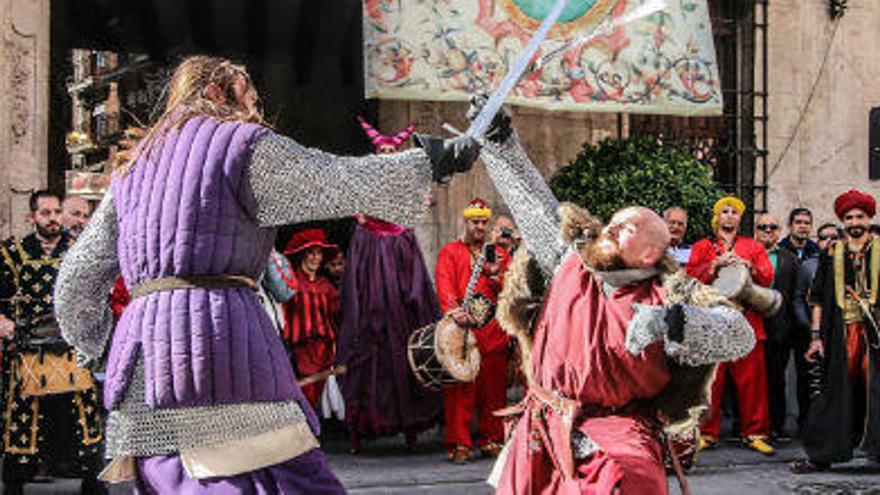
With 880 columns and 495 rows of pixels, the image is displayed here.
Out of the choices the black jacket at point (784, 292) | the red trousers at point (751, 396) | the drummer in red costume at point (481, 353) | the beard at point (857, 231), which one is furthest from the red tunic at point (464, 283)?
the beard at point (857, 231)

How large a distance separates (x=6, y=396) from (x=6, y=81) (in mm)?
2644

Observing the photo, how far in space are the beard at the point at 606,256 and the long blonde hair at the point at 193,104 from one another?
1269 millimetres

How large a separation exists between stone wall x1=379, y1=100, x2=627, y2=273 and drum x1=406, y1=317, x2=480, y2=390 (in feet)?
6.31

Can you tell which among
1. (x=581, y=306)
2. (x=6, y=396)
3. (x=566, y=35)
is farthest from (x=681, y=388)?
(x=566, y=35)

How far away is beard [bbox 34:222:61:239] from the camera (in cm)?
699

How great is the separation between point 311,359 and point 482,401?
1471 millimetres

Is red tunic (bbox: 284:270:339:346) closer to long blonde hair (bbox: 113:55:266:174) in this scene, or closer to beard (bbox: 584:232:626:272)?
beard (bbox: 584:232:626:272)

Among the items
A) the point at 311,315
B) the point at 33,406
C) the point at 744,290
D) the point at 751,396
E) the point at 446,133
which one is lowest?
the point at 751,396

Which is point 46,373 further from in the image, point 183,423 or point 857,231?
point 857,231

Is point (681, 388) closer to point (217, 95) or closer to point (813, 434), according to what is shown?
point (217, 95)

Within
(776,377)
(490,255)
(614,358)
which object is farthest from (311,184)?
(776,377)

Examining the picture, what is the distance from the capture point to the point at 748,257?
8.91 m

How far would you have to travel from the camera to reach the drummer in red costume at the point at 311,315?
898 cm

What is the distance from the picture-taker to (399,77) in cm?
879
